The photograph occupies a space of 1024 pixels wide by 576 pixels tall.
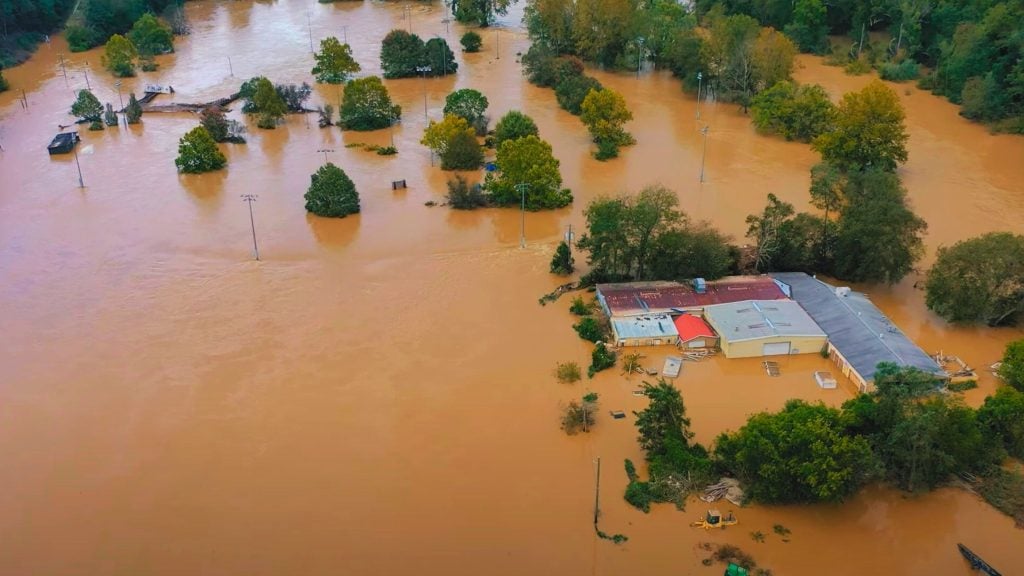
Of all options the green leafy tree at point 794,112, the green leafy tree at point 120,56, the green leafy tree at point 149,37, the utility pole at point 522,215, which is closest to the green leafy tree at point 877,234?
the utility pole at point 522,215

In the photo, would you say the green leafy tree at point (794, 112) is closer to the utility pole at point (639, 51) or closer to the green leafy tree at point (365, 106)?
the utility pole at point (639, 51)

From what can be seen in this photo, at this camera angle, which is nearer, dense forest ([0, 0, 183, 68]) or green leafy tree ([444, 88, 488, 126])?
green leafy tree ([444, 88, 488, 126])

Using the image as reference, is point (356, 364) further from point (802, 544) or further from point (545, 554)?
point (802, 544)

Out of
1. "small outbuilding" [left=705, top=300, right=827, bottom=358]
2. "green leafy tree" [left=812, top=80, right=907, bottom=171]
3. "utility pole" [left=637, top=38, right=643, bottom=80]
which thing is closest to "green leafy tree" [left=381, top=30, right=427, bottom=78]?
"utility pole" [left=637, top=38, right=643, bottom=80]

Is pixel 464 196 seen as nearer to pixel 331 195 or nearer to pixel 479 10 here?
pixel 331 195

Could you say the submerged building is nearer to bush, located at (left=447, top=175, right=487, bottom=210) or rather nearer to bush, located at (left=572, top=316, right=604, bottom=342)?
bush, located at (left=572, top=316, right=604, bottom=342)

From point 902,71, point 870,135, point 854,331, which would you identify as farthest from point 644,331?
point 902,71
